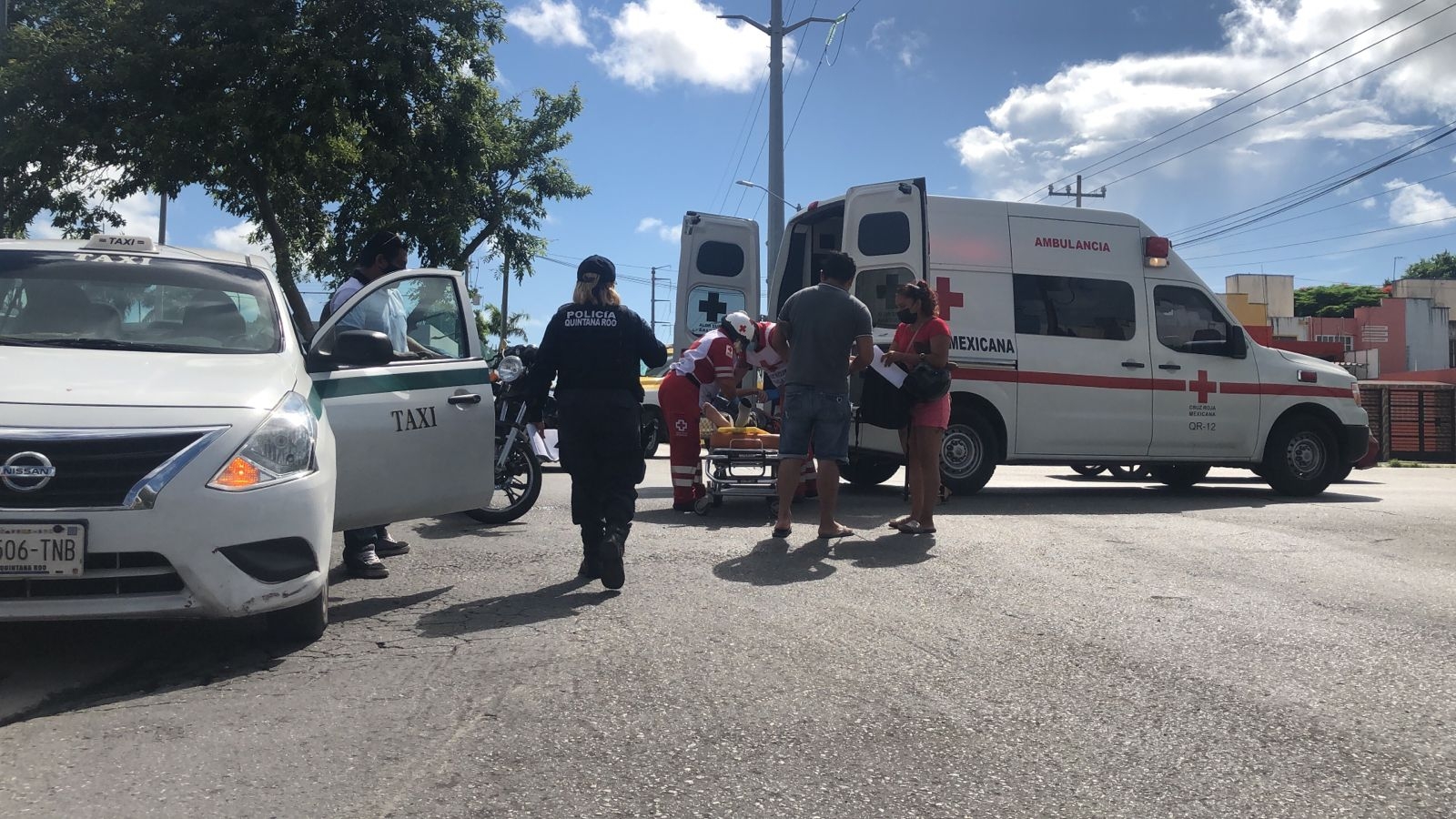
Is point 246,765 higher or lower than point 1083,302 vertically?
lower

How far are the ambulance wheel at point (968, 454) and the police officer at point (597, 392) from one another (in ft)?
16.9

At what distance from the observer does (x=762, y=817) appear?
2781mm

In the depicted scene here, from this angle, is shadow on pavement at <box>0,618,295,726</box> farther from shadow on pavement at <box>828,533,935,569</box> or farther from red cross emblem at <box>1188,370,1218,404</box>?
red cross emblem at <box>1188,370,1218,404</box>

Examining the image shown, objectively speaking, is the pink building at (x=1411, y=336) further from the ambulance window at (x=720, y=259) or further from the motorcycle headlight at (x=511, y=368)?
the motorcycle headlight at (x=511, y=368)

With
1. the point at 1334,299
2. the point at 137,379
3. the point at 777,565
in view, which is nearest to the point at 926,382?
the point at 777,565

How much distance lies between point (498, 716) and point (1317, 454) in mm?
10346

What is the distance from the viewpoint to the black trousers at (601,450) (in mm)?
5691

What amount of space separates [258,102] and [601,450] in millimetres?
13863

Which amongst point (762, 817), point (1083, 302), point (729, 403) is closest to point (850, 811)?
point (762, 817)

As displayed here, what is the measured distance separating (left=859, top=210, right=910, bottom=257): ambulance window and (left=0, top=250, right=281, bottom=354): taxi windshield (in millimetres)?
6116

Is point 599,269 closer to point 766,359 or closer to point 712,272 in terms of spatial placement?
point 766,359

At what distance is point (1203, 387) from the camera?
1082 centimetres

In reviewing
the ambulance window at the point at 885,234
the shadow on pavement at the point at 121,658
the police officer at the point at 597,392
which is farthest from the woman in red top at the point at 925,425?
the shadow on pavement at the point at 121,658

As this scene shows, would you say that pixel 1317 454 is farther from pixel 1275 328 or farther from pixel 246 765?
pixel 1275 328
